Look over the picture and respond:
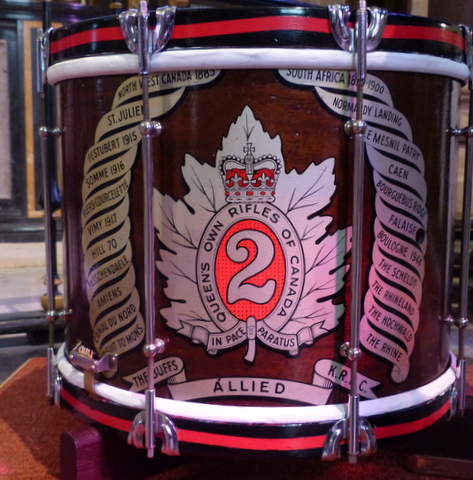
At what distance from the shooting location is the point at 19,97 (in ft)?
10.9

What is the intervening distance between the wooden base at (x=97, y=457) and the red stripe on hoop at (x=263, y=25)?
2.11 ft

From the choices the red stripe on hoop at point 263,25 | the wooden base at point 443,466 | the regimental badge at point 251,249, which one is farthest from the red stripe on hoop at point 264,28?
the wooden base at point 443,466

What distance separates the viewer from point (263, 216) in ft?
2.78

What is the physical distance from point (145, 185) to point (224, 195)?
11 cm

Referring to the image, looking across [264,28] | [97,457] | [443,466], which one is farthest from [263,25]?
[443,466]

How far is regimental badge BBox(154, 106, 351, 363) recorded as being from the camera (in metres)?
0.84

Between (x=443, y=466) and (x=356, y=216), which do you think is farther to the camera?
(x=443, y=466)

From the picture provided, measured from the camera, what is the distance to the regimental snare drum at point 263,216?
0.83m

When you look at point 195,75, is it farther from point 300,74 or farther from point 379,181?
point 379,181

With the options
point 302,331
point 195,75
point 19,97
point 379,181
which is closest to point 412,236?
point 379,181

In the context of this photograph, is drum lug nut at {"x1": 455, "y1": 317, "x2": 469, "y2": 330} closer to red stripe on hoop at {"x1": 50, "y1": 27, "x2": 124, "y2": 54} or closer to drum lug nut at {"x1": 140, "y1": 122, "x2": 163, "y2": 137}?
drum lug nut at {"x1": 140, "y1": 122, "x2": 163, "y2": 137}

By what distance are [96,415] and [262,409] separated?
29cm

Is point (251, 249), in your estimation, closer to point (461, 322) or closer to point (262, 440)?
point (262, 440)

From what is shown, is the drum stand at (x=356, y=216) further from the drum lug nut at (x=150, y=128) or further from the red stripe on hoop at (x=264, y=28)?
the drum lug nut at (x=150, y=128)
